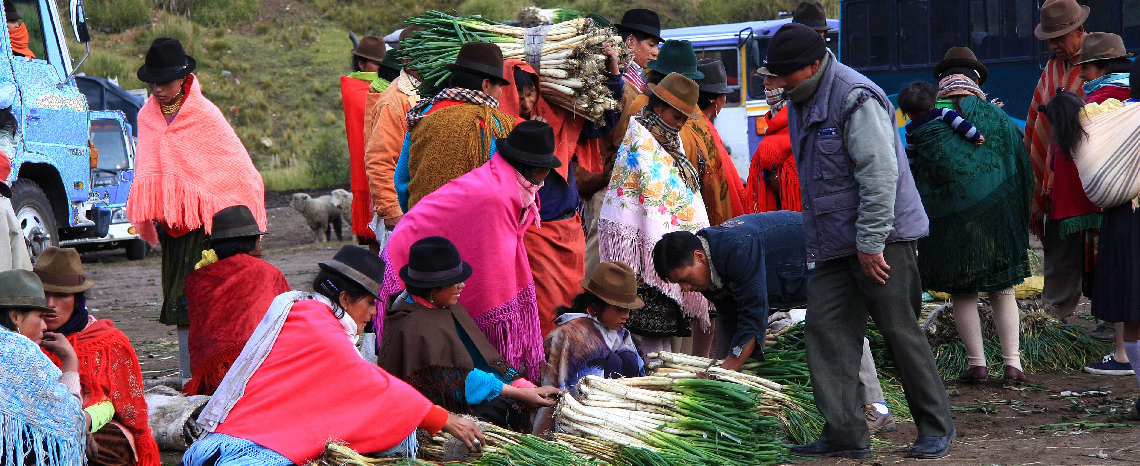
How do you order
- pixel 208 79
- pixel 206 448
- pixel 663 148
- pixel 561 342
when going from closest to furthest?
pixel 206 448
pixel 561 342
pixel 663 148
pixel 208 79

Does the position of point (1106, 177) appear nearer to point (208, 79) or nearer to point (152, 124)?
point (152, 124)

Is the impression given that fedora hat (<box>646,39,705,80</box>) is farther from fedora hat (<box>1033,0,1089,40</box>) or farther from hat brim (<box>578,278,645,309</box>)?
fedora hat (<box>1033,0,1089,40</box>)

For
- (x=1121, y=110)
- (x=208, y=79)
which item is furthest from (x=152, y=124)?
(x=208, y=79)

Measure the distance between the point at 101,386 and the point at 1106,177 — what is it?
4.55 metres

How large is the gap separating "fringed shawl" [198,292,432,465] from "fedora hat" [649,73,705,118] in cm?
238

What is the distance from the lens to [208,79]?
104ft

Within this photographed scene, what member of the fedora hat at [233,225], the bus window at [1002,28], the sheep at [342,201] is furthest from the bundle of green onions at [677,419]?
the sheep at [342,201]

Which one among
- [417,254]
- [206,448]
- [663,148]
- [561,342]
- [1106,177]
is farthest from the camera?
[663,148]

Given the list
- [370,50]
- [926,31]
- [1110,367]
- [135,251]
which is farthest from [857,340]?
[135,251]

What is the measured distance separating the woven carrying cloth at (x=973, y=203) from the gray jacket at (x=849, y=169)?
1775 millimetres

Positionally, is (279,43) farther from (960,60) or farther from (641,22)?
(960,60)

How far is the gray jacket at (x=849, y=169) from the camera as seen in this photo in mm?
4293

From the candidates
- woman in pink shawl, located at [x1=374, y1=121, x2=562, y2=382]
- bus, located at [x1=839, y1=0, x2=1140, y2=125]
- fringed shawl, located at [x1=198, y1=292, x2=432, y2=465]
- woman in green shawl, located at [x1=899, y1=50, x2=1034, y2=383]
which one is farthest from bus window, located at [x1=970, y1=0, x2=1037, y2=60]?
fringed shawl, located at [x1=198, y1=292, x2=432, y2=465]

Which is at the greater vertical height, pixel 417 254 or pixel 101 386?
pixel 417 254
